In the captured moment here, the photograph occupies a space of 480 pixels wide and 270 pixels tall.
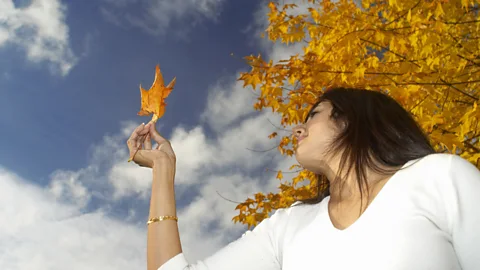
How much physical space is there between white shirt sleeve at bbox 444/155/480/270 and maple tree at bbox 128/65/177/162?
137 cm

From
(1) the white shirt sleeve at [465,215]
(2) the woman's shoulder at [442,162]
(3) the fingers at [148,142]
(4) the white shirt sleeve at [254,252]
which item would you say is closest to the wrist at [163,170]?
(3) the fingers at [148,142]

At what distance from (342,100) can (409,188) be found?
686 millimetres

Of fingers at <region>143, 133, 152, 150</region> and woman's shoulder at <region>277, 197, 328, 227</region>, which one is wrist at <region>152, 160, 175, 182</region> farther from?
woman's shoulder at <region>277, 197, 328, 227</region>

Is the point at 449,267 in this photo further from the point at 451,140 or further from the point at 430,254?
the point at 451,140

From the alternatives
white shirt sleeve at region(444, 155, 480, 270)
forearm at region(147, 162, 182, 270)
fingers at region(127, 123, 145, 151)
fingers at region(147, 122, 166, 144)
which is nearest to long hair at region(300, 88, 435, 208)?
white shirt sleeve at region(444, 155, 480, 270)

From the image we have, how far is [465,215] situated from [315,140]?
741 mm

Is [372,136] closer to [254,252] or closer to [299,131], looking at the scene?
[299,131]

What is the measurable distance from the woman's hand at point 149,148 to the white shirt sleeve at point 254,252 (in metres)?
0.49

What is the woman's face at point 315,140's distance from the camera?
205 cm

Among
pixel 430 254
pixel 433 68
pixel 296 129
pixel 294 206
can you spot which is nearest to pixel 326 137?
pixel 296 129

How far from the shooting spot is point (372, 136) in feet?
6.64

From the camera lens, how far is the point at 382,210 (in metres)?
1.66

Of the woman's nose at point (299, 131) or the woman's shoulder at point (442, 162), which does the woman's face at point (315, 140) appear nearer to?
the woman's nose at point (299, 131)

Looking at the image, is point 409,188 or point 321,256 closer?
point 409,188
